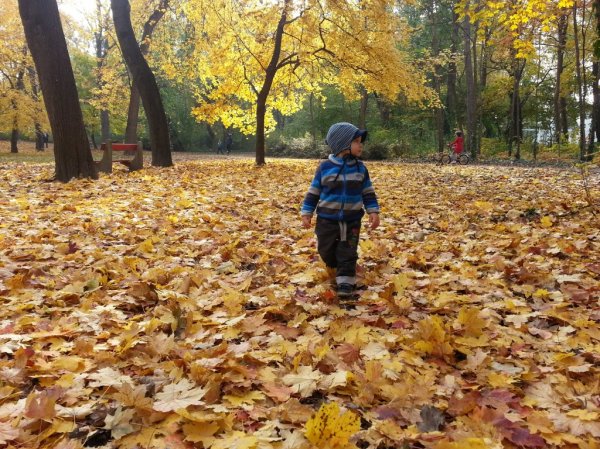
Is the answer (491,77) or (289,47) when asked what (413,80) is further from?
(491,77)

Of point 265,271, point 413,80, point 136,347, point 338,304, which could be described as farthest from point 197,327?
point 413,80

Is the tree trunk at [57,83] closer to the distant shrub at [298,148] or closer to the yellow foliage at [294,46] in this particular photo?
the yellow foliage at [294,46]

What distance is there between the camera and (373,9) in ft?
46.7

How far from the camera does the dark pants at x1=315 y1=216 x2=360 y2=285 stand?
142 inches

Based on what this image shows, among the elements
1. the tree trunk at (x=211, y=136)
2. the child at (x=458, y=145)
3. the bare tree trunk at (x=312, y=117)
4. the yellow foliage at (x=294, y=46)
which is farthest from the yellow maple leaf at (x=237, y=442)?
the tree trunk at (x=211, y=136)

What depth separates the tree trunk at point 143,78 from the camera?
13938 mm

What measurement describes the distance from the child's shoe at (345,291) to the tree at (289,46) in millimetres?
12680

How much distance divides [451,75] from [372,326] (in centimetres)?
2893

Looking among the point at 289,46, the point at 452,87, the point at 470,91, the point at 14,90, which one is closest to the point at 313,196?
the point at 289,46

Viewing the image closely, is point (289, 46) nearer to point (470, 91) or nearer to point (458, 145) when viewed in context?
point (458, 145)

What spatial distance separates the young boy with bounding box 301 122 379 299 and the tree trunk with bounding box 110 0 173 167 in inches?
456

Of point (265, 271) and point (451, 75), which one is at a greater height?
point (451, 75)

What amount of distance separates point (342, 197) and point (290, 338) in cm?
130

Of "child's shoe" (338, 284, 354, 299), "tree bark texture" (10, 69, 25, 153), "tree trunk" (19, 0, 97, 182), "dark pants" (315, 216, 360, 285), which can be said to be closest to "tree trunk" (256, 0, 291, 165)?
"tree trunk" (19, 0, 97, 182)
